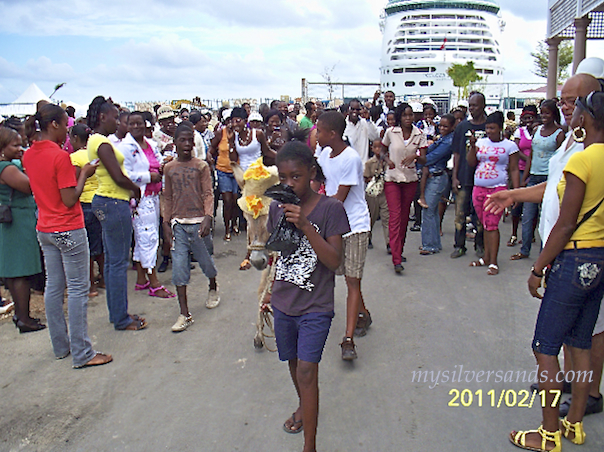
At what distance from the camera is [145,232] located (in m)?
5.73

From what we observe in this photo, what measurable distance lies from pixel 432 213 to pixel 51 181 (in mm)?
5152

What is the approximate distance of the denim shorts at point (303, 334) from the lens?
268 cm

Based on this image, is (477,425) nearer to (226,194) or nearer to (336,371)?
(336,371)

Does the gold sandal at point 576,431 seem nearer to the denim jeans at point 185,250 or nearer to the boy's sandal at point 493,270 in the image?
the boy's sandal at point 493,270

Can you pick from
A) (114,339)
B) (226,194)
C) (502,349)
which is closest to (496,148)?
(502,349)

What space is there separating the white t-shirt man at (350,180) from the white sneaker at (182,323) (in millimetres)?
1941

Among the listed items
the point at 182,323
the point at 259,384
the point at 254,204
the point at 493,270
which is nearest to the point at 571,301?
the point at 259,384

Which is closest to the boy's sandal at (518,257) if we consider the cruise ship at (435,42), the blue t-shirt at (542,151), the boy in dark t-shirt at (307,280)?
the blue t-shirt at (542,151)

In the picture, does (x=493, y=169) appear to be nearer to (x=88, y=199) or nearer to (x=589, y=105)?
(x=589, y=105)

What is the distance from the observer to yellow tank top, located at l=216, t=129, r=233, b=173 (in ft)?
26.9

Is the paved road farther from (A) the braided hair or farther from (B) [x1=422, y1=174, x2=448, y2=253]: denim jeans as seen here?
(A) the braided hair

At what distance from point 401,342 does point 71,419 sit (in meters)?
2.69

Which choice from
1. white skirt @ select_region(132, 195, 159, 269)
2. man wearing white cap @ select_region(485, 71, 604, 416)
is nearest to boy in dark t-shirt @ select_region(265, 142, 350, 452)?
man wearing white cap @ select_region(485, 71, 604, 416)
